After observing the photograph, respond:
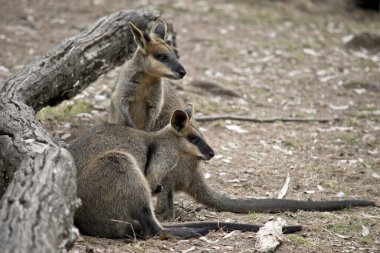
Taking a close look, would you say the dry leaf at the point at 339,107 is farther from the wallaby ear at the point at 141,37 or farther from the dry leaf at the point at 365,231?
the dry leaf at the point at 365,231

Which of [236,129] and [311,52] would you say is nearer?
[236,129]

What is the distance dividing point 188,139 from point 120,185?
39.5 inches

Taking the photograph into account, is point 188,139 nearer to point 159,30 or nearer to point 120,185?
point 120,185

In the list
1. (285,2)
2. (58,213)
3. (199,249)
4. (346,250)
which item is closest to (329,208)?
(346,250)

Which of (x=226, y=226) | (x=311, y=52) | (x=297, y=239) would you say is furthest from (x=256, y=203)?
(x=311, y=52)

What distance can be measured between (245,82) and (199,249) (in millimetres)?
5839

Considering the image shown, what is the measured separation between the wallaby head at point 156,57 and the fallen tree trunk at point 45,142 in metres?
1.09

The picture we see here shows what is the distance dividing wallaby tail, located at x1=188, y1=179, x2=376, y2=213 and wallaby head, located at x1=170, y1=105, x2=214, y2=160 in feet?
1.17

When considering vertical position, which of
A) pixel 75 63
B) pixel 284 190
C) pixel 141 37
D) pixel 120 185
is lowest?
pixel 284 190

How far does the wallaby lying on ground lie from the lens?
6223 millimetres

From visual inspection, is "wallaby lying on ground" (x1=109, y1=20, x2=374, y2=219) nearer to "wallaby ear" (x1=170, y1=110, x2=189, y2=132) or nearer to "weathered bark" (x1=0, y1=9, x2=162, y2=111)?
"wallaby ear" (x1=170, y1=110, x2=189, y2=132)

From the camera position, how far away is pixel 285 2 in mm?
15047

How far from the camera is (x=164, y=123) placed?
278 inches

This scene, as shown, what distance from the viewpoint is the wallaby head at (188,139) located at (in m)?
6.05
